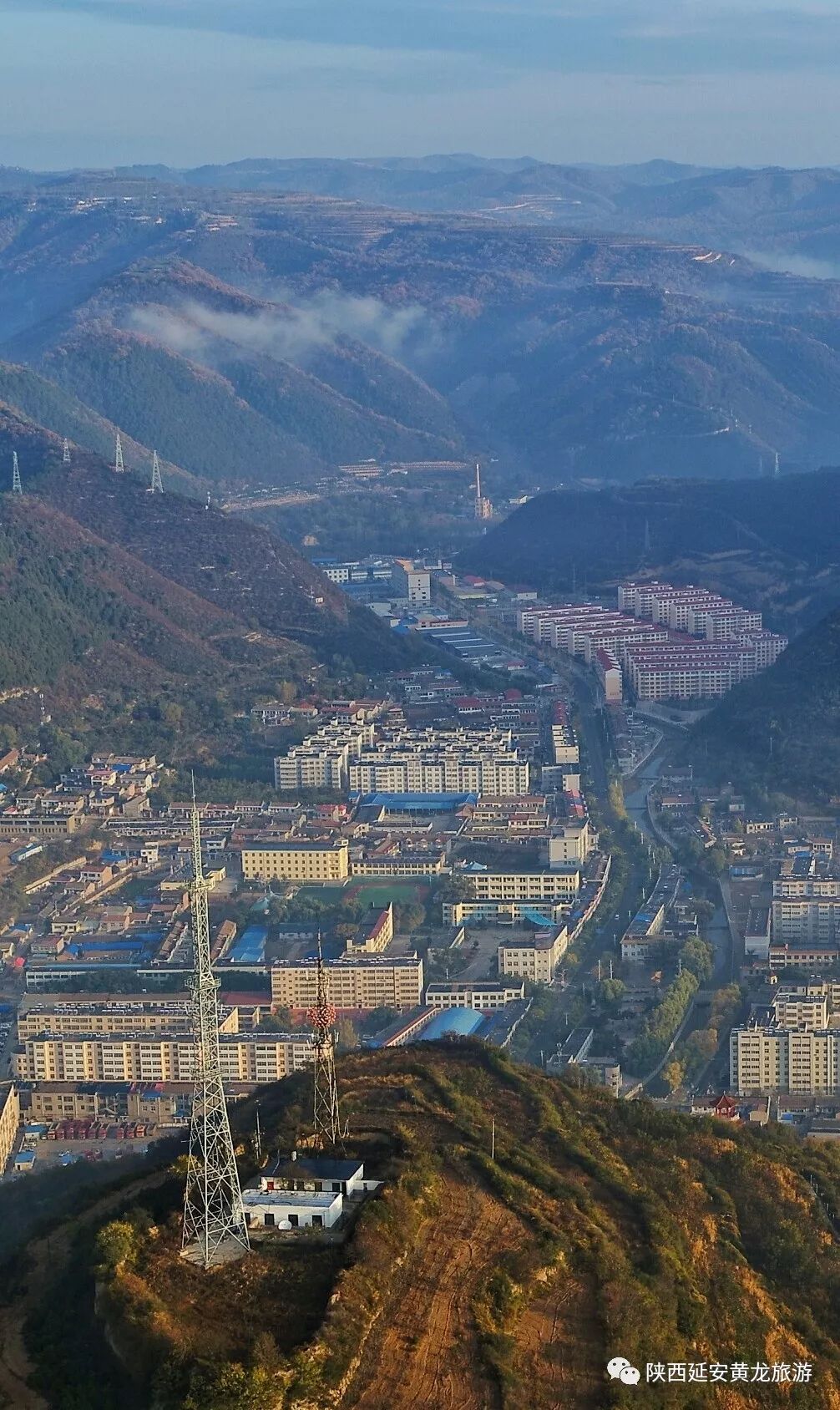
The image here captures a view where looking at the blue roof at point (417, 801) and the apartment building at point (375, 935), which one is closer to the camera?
the apartment building at point (375, 935)

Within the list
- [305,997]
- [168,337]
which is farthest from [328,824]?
[168,337]

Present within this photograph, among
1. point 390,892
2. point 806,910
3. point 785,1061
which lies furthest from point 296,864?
point 785,1061

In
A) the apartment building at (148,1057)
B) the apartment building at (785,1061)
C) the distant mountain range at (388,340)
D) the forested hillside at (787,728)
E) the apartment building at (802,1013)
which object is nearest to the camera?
the apartment building at (785,1061)

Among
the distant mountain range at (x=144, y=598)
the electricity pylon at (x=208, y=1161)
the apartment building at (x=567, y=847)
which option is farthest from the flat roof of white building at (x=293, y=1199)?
the distant mountain range at (x=144, y=598)

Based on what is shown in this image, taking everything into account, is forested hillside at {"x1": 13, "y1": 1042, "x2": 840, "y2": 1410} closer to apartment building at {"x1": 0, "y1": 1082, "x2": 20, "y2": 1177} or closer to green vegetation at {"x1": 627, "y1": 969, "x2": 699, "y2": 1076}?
apartment building at {"x1": 0, "y1": 1082, "x2": 20, "y2": 1177}

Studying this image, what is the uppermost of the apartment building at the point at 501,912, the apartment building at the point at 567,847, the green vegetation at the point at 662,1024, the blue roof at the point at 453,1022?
the green vegetation at the point at 662,1024

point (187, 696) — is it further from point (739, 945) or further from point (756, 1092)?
point (756, 1092)

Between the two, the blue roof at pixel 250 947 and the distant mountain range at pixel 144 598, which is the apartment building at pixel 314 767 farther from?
the blue roof at pixel 250 947
